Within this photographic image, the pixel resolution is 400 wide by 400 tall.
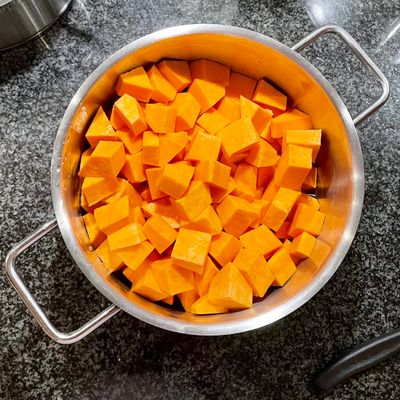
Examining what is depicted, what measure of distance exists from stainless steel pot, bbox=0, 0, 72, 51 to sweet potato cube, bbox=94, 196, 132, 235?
0.43 meters

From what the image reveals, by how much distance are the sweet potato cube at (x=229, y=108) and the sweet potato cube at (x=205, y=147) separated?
3.4 inches

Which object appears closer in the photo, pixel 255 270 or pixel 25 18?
pixel 255 270

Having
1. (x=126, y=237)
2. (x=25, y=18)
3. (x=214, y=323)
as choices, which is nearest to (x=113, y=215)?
(x=126, y=237)

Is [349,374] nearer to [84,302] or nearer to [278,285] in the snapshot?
[278,285]

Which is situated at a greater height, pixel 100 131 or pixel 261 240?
pixel 100 131

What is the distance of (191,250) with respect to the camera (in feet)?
2.98

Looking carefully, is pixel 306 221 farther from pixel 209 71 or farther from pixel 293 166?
pixel 209 71

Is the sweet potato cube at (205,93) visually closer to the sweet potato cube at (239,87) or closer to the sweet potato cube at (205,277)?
the sweet potato cube at (239,87)

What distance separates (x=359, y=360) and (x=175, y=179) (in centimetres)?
51

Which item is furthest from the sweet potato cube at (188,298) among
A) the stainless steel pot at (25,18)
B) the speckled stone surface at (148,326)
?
the stainless steel pot at (25,18)

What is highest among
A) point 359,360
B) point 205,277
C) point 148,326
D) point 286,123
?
point 286,123

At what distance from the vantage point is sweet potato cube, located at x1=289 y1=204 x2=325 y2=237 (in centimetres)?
98

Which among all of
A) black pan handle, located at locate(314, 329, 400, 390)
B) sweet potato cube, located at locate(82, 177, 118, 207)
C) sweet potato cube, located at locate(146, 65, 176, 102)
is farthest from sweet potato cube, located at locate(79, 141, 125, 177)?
black pan handle, located at locate(314, 329, 400, 390)

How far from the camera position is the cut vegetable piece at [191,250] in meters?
0.90
